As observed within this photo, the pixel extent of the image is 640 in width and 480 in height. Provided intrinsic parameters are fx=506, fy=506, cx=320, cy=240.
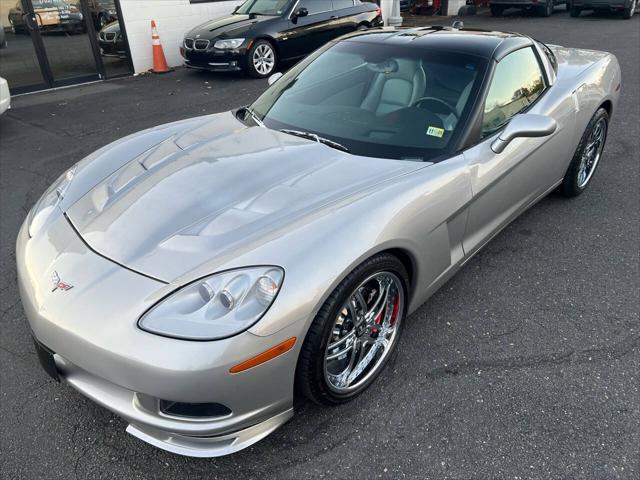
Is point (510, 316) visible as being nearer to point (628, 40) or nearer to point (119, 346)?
point (119, 346)

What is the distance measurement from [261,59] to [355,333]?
747 centimetres

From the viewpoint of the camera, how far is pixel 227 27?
8.66 metres

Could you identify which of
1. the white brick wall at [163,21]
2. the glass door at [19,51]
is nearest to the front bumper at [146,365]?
the glass door at [19,51]

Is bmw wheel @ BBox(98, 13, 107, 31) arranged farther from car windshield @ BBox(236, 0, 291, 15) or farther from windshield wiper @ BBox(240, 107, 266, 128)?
windshield wiper @ BBox(240, 107, 266, 128)

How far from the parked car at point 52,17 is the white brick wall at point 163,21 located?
87cm

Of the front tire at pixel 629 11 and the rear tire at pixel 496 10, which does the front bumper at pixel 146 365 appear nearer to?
the front tire at pixel 629 11

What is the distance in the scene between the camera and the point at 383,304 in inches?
91.6

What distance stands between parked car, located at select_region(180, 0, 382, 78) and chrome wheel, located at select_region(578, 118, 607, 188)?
591 centimetres

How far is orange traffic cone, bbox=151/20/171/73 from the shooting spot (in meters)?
9.43

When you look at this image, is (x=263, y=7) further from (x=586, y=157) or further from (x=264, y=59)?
(x=586, y=157)

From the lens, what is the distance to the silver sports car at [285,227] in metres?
1.75

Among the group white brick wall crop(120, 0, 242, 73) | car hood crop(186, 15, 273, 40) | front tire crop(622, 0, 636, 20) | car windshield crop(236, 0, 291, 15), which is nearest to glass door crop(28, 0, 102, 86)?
white brick wall crop(120, 0, 242, 73)

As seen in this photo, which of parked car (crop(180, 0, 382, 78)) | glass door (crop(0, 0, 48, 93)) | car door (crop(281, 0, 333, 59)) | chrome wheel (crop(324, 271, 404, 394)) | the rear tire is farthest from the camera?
the rear tire

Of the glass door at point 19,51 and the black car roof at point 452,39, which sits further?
the glass door at point 19,51
